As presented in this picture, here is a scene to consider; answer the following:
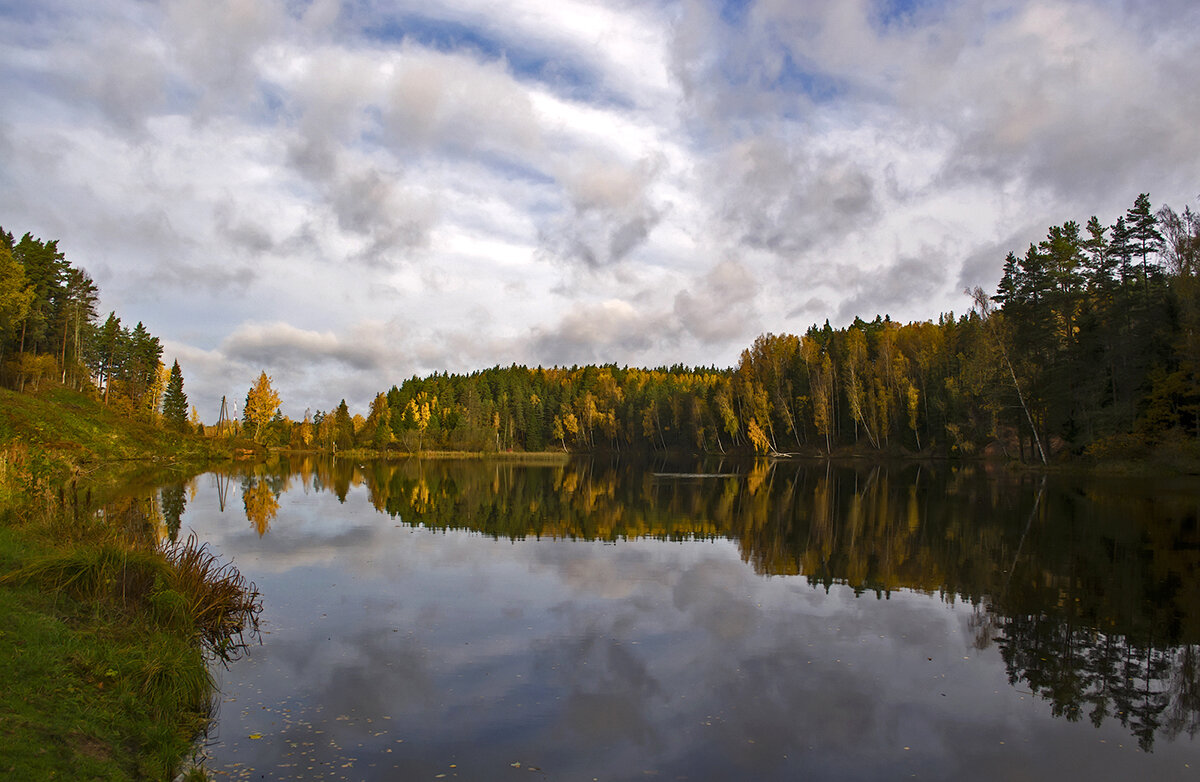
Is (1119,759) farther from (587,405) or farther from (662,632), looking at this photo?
(587,405)

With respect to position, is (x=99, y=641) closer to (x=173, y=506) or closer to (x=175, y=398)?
(x=173, y=506)

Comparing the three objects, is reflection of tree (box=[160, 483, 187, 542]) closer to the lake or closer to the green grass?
the lake

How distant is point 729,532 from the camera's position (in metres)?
25.1

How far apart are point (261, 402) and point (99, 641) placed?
10670cm

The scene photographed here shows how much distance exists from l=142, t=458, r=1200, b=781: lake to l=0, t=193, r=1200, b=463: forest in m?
28.5

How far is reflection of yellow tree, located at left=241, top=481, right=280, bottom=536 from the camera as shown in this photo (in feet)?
87.3

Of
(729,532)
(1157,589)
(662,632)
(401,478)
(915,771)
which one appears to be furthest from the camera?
(401,478)

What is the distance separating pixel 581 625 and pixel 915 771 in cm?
650

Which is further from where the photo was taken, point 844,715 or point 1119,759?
point 844,715

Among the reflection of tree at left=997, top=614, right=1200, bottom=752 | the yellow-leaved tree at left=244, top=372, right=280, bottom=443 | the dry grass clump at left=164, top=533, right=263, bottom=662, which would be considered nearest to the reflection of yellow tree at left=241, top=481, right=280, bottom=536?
the dry grass clump at left=164, top=533, right=263, bottom=662

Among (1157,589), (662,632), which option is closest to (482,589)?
(662,632)

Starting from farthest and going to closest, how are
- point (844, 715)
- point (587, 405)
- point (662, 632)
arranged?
point (587, 405), point (662, 632), point (844, 715)

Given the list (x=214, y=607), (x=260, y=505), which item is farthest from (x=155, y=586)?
(x=260, y=505)

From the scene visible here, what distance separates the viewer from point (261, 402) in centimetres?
10519
